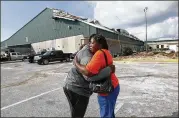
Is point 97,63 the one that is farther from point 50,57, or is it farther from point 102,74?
point 50,57

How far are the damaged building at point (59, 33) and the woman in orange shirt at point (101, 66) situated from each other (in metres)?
36.3

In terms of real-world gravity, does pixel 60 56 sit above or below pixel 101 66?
below

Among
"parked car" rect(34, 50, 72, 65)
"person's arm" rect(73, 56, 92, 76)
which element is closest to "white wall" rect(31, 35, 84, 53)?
"parked car" rect(34, 50, 72, 65)

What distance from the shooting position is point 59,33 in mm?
47594

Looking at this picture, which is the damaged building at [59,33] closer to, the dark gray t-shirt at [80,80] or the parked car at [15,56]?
the parked car at [15,56]

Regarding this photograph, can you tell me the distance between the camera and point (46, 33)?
50906 millimetres

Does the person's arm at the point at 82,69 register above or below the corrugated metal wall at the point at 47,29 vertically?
below

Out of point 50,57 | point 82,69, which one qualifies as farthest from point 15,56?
point 82,69

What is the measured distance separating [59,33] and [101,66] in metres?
45.1

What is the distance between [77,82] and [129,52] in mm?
42338

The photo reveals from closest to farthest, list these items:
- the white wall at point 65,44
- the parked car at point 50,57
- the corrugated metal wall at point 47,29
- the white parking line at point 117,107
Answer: the white parking line at point 117,107 < the parked car at point 50,57 < the white wall at point 65,44 < the corrugated metal wall at point 47,29

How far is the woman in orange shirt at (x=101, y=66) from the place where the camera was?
10.3ft

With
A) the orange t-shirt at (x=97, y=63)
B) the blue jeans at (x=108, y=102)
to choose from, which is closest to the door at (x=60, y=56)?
the blue jeans at (x=108, y=102)

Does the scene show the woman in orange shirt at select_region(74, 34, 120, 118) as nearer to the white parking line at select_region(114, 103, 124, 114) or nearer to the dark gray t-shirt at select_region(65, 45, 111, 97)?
the dark gray t-shirt at select_region(65, 45, 111, 97)
